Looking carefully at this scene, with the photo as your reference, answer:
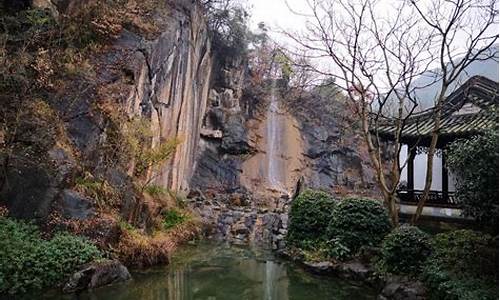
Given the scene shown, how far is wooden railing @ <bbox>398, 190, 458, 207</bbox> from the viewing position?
1043 centimetres

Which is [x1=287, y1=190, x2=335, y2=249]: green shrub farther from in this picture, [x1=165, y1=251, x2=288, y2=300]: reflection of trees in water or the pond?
[x1=165, y1=251, x2=288, y2=300]: reflection of trees in water

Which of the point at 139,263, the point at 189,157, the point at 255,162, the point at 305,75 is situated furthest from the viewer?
the point at 305,75

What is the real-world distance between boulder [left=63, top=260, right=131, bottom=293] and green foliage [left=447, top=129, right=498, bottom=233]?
5.64 m

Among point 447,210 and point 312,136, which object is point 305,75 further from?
point 447,210

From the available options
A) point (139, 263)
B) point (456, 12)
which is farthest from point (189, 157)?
point (456, 12)

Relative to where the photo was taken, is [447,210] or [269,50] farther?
[269,50]

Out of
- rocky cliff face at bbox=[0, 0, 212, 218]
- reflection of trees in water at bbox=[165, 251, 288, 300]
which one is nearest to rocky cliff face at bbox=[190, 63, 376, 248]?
rocky cliff face at bbox=[0, 0, 212, 218]

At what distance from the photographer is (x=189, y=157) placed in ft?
54.3

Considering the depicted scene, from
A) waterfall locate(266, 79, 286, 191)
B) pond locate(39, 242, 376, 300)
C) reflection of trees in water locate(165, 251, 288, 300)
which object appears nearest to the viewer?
pond locate(39, 242, 376, 300)

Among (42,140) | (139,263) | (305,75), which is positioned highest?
(305,75)

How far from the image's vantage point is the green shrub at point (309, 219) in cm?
982

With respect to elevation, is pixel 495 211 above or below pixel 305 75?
below

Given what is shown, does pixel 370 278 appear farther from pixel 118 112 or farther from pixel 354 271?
pixel 118 112

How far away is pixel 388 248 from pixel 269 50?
1772 centimetres
